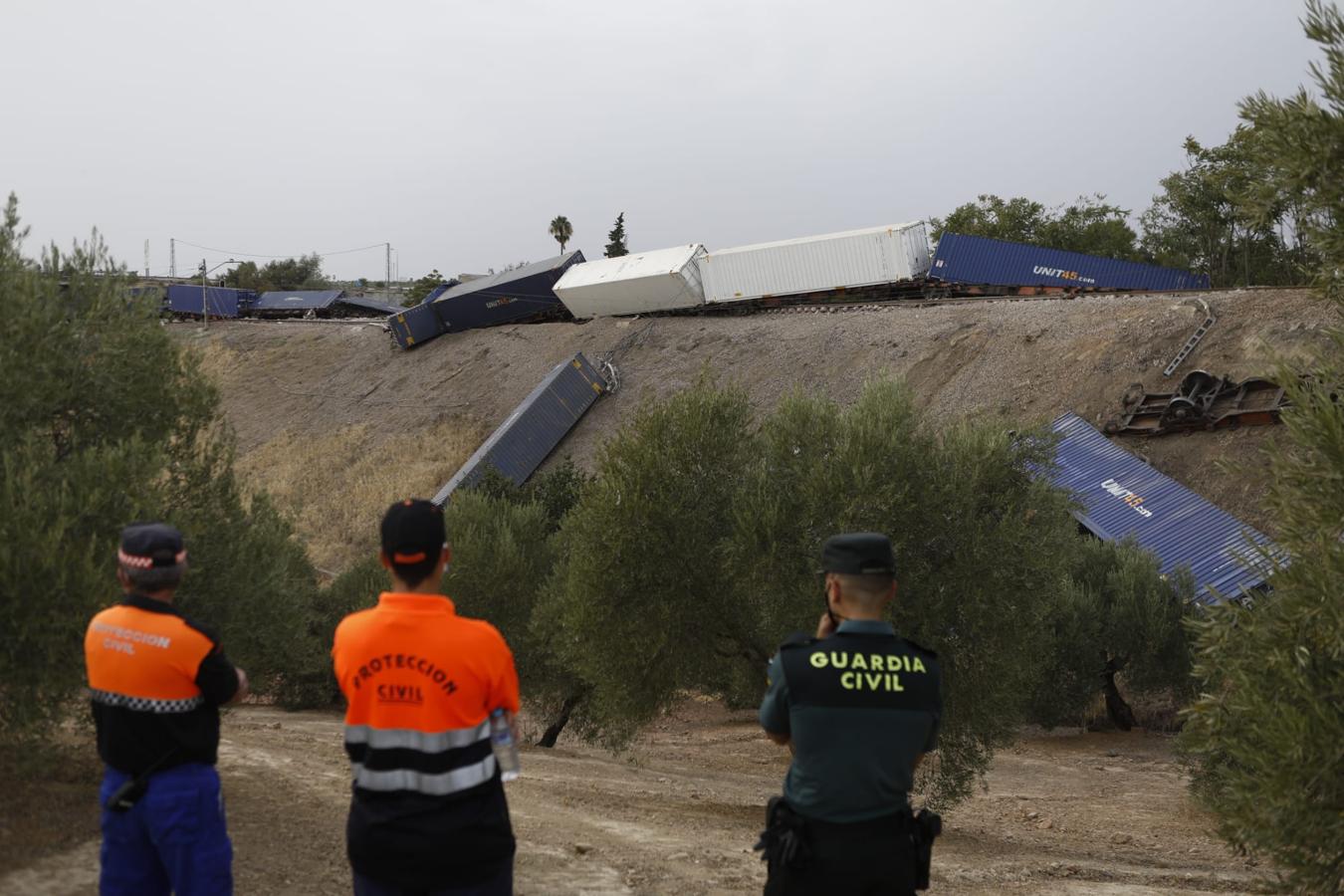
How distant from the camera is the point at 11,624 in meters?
8.41

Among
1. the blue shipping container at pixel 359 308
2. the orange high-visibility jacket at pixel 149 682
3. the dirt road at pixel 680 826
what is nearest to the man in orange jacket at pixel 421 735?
the orange high-visibility jacket at pixel 149 682

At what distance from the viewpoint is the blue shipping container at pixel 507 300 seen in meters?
62.4

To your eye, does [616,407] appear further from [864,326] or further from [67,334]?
[67,334]

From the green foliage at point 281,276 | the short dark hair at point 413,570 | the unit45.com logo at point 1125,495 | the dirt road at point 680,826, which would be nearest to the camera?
the short dark hair at point 413,570

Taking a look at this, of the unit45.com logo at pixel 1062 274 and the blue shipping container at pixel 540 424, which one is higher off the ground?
the unit45.com logo at pixel 1062 274

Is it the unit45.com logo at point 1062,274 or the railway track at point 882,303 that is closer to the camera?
the railway track at point 882,303

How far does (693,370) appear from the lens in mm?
51250

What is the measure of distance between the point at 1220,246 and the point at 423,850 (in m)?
68.8

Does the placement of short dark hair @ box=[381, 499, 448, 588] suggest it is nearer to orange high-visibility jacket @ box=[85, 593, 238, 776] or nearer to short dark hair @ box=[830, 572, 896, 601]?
orange high-visibility jacket @ box=[85, 593, 238, 776]

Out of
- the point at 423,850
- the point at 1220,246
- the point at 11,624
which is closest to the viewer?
the point at 423,850

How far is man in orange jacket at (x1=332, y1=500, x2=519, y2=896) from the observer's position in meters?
4.17

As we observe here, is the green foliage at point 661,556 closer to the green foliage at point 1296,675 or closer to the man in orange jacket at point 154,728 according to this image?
the green foliage at point 1296,675

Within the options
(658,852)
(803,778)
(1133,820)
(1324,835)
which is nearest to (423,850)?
(803,778)

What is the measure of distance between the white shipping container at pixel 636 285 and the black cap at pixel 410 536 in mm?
51752
